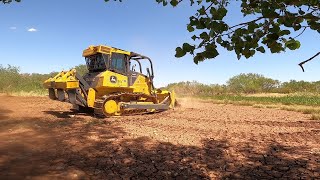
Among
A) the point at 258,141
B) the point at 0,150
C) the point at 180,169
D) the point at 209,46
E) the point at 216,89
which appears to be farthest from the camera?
the point at 216,89

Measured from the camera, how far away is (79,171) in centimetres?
571

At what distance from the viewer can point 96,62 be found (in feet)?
45.7

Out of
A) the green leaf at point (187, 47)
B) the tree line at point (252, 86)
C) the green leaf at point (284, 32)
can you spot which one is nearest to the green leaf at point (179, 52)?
the green leaf at point (187, 47)

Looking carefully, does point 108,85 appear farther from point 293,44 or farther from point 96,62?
point 293,44

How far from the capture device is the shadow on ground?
5.64 metres

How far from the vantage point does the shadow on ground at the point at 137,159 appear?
18.5ft

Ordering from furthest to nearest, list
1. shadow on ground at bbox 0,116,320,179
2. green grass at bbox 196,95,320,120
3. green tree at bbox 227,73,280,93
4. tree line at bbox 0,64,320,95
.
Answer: green tree at bbox 227,73,280,93 → tree line at bbox 0,64,320,95 → green grass at bbox 196,95,320,120 → shadow on ground at bbox 0,116,320,179

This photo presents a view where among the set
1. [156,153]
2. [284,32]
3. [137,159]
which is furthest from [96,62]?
[284,32]

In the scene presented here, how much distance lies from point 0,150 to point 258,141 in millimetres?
6155

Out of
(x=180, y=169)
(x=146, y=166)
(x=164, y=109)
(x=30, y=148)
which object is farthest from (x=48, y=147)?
(x=164, y=109)

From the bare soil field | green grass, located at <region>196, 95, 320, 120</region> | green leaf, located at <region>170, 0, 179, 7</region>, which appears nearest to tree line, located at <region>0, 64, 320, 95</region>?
green grass, located at <region>196, 95, 320, 120</region>

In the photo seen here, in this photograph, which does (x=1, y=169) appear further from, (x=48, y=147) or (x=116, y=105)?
(x=116, y=105)

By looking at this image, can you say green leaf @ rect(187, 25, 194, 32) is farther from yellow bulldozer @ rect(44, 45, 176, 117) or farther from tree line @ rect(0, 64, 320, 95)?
tree line @ rect(0, 64, 320, 95)

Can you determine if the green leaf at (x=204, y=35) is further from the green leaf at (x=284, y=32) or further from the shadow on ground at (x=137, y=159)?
the shadow on ground at (x=137, y=159)
